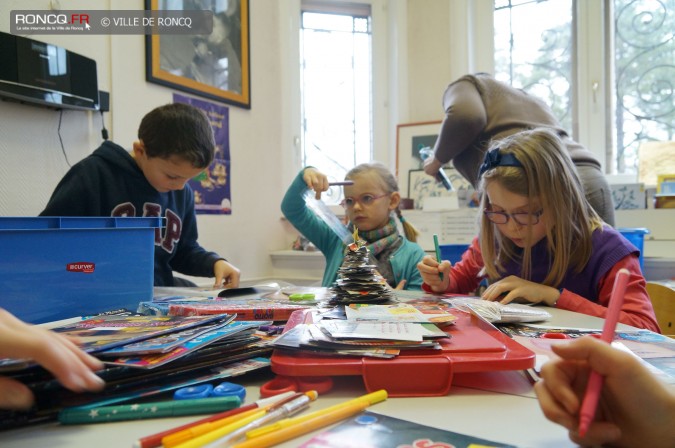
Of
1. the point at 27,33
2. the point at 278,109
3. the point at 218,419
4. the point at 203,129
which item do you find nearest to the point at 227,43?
the point at 278,109

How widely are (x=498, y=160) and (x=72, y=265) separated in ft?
2.97

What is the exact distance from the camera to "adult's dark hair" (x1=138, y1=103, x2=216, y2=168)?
1.39 meters

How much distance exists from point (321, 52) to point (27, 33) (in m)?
1.61

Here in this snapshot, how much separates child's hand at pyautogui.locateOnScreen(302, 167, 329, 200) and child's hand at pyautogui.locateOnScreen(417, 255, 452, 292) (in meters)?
0.42

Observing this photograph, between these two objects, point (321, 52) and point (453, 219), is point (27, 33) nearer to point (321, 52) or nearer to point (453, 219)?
point (321, 52)

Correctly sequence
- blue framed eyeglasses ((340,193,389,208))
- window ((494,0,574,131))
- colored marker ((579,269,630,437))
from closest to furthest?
colored marker ((579,269,630,437)) < blue framed eyeglasses ((340,193,389,208)) < window ((494,0,574,131))

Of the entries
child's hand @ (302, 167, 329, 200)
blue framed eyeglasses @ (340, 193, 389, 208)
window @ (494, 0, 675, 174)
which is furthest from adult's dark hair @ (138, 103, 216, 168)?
window @ (494, 0, 675, 174)

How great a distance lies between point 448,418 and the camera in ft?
1.41

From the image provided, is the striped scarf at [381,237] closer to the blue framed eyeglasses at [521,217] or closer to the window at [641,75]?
the blue framed eyeglasses at [521,217]

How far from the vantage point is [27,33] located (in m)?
1.58

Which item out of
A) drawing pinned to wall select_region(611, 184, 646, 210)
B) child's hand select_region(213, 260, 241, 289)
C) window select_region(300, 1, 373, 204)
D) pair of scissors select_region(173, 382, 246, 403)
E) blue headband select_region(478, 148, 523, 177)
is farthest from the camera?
window select_region(300, 1, 373, 204)

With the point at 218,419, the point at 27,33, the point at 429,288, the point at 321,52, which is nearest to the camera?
the point at 218,419

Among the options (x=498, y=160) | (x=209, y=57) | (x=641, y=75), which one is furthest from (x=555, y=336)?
(x=641, y=75)

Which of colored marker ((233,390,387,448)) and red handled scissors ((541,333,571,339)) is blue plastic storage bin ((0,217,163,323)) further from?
red handled scissors ((541,333,571,339))
